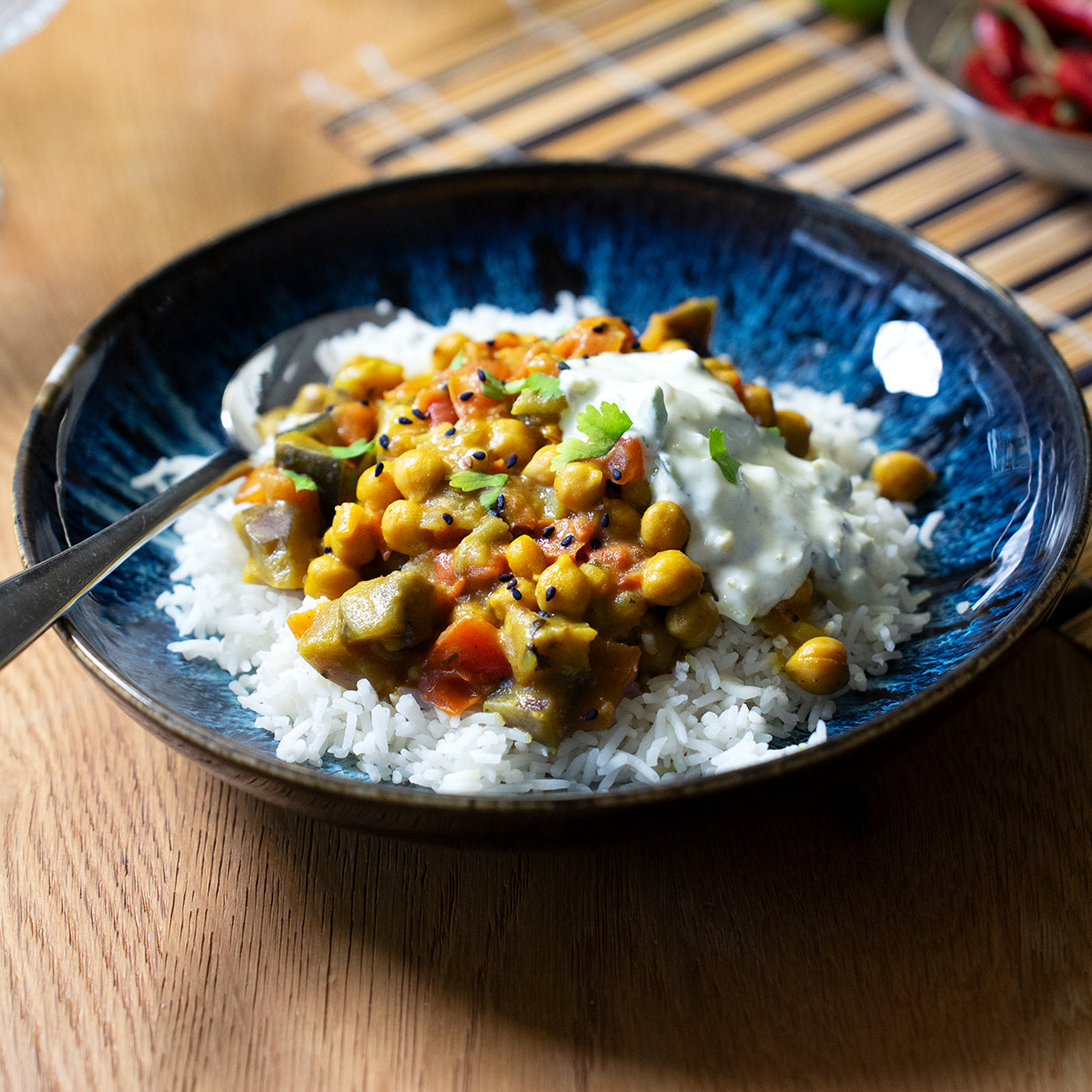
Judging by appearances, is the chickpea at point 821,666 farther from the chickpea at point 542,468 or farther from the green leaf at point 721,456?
the chickpea at point 542,468

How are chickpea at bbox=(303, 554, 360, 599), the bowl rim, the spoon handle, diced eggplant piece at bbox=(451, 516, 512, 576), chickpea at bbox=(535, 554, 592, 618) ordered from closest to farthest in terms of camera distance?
the spoon handle, chickpea at bbox=(535, 554, 592, 618), diced eggplant piece at bbox=(451, 516, 512, 576), chickpea at bbox=(303, 554, 360, 599), the bowl rim

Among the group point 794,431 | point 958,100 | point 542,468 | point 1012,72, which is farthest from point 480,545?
point 1012,72

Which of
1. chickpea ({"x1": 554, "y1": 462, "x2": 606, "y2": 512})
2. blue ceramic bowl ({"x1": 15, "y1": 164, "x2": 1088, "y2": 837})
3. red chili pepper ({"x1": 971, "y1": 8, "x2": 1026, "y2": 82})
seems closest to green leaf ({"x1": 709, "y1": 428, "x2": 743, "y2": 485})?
chickpea ({"x1": 554, "y1": 462, "x2": 606, "y2": 512})

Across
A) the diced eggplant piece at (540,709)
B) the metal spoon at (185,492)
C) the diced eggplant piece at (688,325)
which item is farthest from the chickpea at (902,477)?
the metal spoon at (185,492)

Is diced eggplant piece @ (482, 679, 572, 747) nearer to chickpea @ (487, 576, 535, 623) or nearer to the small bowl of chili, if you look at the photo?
chickpea @ (487, 576, 535, 623)

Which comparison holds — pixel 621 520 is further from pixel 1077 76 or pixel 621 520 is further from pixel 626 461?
pixel 1077 76
